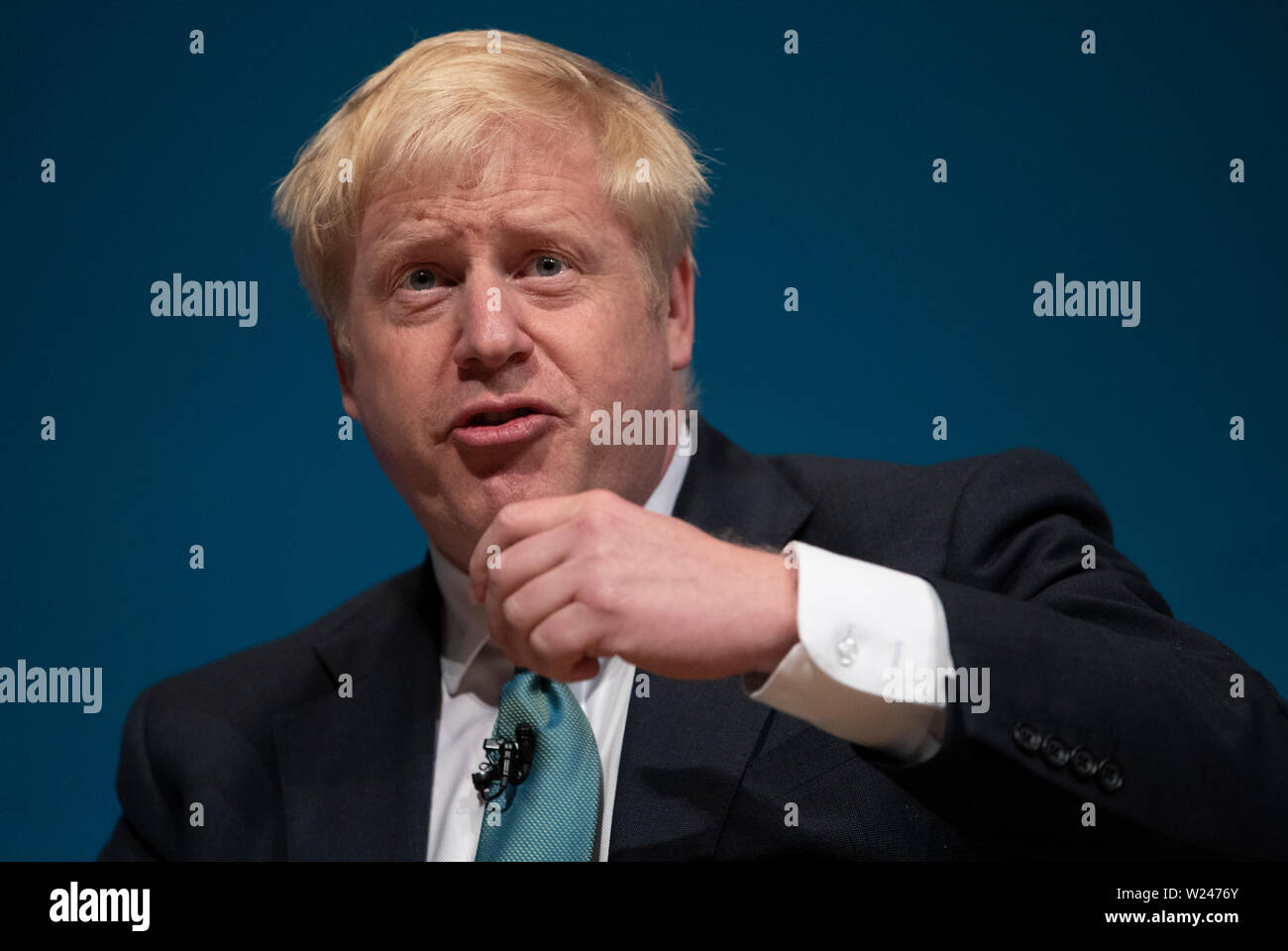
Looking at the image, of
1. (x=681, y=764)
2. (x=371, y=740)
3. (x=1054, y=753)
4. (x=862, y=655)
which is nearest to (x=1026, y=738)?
(x=1054, y=753)

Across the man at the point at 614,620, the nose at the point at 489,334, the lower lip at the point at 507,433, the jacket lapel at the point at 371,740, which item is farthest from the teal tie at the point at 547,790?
the nose at the point at 489,334

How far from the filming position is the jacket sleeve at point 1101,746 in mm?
1355

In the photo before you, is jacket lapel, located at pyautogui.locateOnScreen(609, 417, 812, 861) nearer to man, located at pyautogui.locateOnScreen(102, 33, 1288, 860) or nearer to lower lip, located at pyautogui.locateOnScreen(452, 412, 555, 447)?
man, located at pyautogui.locateOnScreen(102, 33, 1288, 860)

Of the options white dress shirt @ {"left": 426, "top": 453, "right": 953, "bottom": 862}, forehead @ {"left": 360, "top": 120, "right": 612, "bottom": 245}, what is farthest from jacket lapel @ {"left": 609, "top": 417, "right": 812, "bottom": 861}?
forehead @ {"left": 360, "top": 120, "right": 612, "bottom": 245}

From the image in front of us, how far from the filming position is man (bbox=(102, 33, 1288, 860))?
4.48ft

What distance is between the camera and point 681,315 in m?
2.13

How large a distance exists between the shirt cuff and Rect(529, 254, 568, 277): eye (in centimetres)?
65

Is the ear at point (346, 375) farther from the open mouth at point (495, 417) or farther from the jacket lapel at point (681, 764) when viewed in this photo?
the jacket lapel at point (681, 764)

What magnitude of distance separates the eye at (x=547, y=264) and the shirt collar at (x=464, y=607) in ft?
1.19

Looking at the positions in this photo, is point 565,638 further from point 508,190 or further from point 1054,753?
point 508,190

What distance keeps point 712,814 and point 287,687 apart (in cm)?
77

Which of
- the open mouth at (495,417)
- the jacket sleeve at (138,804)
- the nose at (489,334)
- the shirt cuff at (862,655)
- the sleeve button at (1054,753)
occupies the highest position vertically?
the nose at (489,334)

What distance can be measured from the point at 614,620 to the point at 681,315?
88 cm

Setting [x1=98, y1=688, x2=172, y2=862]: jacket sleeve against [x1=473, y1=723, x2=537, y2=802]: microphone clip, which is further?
[x1=98, y1=688, x2=172, y2=862]: jacket sleeve
